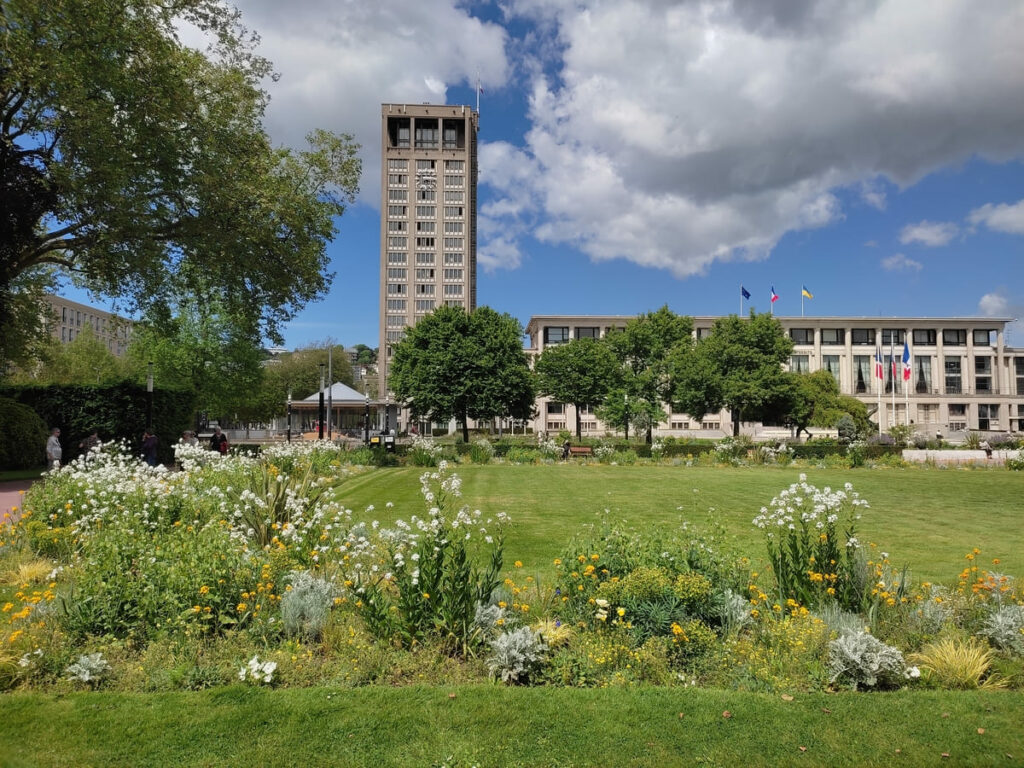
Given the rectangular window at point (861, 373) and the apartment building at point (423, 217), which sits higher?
the apartment building at point (423, 217)

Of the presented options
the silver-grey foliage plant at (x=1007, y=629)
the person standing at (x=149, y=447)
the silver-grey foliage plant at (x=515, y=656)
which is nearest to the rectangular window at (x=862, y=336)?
the person standing at (x=149, y=447)

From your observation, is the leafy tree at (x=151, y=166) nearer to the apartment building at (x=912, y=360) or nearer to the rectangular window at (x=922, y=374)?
the apartment building at (x=912, y=360)

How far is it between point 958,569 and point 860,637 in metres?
4.65

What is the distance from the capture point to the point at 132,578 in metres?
5.23

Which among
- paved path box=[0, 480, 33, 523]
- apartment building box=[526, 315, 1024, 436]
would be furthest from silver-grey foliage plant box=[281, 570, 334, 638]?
apartment building box=[526, 315, 1024, 436]

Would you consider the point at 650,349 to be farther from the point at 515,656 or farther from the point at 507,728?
the point at 507,728

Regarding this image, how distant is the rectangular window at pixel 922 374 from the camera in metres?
84.7

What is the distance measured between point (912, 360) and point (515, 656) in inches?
3855

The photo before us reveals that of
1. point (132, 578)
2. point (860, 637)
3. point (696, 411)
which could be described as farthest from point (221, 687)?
point (696, 411)

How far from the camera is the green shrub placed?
21203mm

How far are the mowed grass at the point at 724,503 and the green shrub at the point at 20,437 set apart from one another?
39.5 ft

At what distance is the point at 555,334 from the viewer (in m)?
83.2

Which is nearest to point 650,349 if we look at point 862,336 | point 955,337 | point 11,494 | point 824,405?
point 824,405

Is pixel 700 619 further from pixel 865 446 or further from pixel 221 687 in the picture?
pixel 865 446
